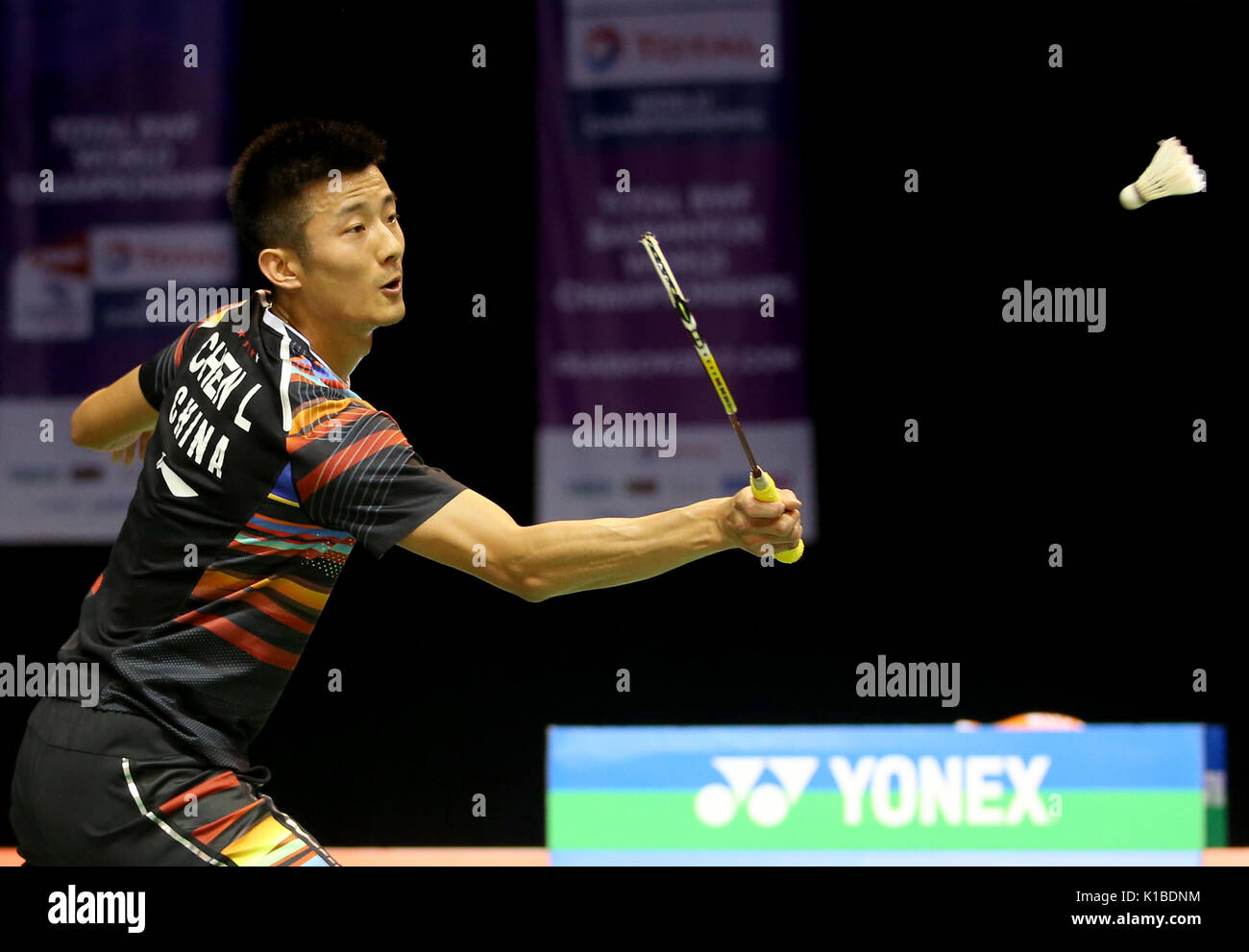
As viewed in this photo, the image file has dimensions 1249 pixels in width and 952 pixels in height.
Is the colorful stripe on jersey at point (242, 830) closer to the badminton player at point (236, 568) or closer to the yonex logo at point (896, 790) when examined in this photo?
the badminton player at point (236, 568)

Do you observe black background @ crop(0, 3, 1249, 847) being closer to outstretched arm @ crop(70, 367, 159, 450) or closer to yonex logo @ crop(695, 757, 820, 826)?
yonex logo @ crop(695, 757, 820, 826)

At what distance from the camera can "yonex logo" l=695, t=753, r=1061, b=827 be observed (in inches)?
170

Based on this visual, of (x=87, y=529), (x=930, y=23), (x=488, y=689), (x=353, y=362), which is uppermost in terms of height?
(x=930, y=23)

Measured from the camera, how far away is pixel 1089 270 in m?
4.71

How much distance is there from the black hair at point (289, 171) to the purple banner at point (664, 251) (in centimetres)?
204

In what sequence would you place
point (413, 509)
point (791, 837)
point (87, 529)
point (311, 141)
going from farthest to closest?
point (87, 529)
point (791, 837)
point (311, 141)
point (413, 509)

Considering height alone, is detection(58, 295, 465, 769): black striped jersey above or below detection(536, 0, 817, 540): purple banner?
below

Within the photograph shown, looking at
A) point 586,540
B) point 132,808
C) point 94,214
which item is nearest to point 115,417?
point 132,808

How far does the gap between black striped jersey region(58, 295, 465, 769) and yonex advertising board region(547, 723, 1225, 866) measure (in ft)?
7.30

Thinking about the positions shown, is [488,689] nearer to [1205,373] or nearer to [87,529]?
[87,529]

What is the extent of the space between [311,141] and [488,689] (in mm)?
2664

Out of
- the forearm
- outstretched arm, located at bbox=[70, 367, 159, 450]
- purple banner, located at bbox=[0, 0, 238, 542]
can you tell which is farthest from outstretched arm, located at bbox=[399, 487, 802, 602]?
purple banner, located at bbox=[0, 0, 238, 542]
